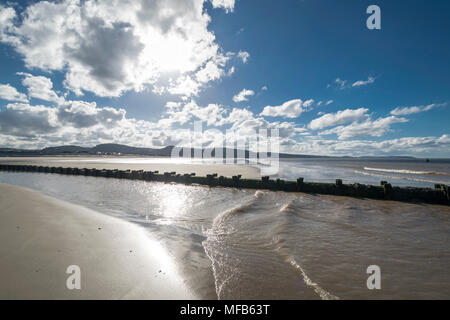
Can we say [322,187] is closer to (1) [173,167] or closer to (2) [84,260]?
(2) [84,260]

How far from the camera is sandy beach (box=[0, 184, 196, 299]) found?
366cm

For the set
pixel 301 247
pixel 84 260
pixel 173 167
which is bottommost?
pixel 301 247

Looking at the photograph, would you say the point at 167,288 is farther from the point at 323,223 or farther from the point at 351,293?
the point at 323,223

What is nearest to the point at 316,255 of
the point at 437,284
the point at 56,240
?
the point at 437,284

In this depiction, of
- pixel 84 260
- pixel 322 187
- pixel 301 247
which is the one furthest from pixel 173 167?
pixel 301 247

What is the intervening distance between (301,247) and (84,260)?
5987 mm

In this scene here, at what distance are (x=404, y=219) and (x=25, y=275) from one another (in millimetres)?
13476

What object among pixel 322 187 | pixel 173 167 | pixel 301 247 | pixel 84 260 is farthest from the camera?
pixel 173 167

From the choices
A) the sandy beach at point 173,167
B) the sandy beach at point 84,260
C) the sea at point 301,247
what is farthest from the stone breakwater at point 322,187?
the sandy beach at point 84,260

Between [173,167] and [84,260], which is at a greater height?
[173,167]

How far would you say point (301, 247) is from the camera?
19.6 ft

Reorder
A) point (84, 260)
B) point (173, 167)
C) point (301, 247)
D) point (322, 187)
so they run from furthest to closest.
→ 1. point (173, 167)
2. point (322, 187)
3. point (301, 247)
4. point (84, 260)

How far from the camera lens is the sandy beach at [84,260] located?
12.0 ft

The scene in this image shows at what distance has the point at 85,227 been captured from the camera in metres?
6.89
